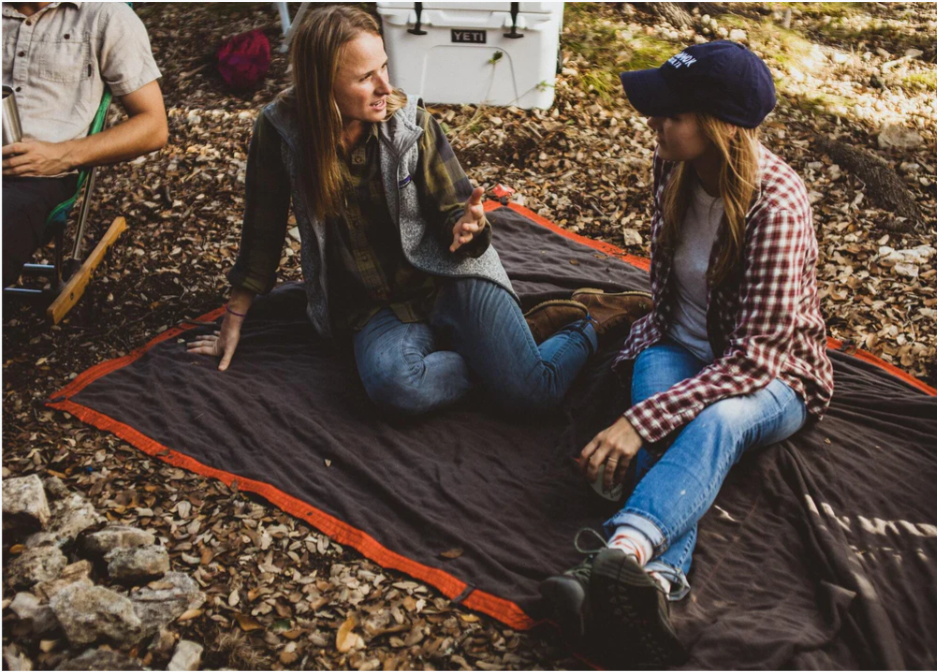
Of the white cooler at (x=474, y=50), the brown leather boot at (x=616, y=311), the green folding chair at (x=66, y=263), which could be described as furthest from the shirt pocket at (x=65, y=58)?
the brown leather boot at (x=616, y=311)

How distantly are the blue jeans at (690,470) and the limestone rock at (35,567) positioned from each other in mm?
1865

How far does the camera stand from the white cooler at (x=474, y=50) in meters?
5.40

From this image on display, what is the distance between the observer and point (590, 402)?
142 inches

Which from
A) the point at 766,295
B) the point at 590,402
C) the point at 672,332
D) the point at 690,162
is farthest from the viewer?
the point at 590,402

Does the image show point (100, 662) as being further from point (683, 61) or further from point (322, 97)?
point (683, 61)

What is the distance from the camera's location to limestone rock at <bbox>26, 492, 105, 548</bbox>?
2.95m

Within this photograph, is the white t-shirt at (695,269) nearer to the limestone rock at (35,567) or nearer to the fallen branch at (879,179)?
the fallen branch at (879,179)

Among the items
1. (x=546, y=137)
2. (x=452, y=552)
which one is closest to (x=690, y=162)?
(x=452, y=552)

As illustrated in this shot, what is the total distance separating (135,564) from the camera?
2.83 meters

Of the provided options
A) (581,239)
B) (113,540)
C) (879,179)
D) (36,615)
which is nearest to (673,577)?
(113,540)

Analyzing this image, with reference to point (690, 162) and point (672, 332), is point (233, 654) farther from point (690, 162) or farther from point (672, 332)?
point (690, 162)

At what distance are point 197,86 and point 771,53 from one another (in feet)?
14.3

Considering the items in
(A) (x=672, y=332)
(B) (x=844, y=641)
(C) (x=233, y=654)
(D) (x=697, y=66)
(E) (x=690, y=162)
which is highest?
(D) (x=697, y=66)

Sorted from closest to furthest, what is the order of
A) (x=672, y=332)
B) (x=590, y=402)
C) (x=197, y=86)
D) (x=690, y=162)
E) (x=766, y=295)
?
(x=766, y=295) → (x=690, y=162) → (x=672, y=332) → (x=590, y=402) → (x=197, y=86)
